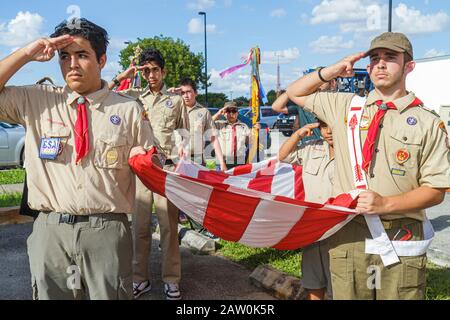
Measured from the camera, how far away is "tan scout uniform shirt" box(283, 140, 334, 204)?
3.54m

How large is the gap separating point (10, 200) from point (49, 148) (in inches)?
248

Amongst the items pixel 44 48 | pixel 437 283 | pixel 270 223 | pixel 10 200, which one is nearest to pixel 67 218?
pixel 44 48

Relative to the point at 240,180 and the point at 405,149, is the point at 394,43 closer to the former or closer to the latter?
the point at 405,149

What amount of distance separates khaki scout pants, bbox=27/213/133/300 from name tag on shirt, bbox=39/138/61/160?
1.01 ft

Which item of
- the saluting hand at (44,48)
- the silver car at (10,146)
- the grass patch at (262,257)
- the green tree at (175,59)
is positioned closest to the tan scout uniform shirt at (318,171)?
the grass patch at (262,257)

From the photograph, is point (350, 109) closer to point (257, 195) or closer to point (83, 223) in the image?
point (257, 195)

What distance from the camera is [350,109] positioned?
106 inches

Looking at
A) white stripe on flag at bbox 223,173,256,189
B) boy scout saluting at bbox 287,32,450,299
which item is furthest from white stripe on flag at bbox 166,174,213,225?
white stripe on flag at bbox 223,173,256,189

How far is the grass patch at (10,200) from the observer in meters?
7.82

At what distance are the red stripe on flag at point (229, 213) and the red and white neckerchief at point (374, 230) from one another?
0.76 m

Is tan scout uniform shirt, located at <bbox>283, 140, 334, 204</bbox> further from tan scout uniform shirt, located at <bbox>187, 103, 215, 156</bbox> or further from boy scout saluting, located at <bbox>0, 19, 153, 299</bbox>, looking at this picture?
tan scout uniform shirt, located at <bbox>187, 103, 215, 156</bbox>

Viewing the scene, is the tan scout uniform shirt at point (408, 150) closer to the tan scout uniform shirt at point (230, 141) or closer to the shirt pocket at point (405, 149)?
the shirt pocket at point (405, 149)

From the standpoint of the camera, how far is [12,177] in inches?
421
